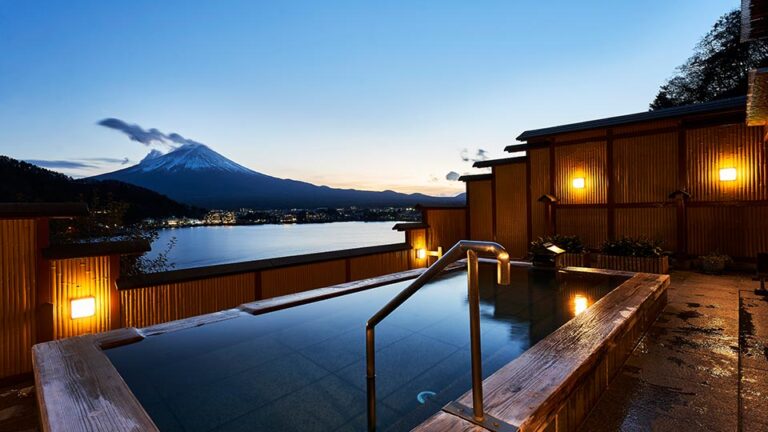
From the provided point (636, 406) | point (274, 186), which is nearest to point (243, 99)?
point (636, 406)

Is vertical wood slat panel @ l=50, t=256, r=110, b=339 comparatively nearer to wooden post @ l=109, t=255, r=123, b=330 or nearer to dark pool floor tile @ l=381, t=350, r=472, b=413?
wooden post @ l=109, t=255, r=123, b=330

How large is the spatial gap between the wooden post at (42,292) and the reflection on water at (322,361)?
5.85 feet

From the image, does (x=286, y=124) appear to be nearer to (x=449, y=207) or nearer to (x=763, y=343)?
(x=449, y=207)

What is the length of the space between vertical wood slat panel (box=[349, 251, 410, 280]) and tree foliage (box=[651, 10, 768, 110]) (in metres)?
21.2

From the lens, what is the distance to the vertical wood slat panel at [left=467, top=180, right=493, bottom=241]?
11547mm

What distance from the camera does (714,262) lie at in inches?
269

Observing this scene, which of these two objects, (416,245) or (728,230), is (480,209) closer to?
(416,245)

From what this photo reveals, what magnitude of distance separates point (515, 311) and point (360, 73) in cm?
1722

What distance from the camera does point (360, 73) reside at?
1841cm

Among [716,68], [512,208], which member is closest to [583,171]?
[512,208]

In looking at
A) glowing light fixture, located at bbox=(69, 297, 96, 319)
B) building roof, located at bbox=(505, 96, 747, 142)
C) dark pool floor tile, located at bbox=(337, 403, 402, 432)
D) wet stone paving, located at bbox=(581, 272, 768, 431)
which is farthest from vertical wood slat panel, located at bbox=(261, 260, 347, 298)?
building roof, located at bbox=(505, 96, 747, 142)

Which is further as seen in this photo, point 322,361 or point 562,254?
point 562,254

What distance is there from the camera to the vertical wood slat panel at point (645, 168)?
7941 mm

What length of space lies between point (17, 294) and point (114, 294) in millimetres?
877
